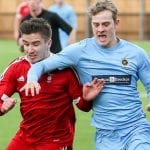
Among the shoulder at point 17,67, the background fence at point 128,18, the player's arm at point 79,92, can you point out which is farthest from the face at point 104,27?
the background fence at point 128,18

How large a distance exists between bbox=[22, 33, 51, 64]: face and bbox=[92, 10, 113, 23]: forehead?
479 mm

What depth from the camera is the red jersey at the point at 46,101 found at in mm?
6625

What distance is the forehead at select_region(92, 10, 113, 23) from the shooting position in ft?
21.5

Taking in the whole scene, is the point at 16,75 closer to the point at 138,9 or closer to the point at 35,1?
the point at 35,1

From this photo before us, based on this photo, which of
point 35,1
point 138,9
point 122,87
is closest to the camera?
point 122,87

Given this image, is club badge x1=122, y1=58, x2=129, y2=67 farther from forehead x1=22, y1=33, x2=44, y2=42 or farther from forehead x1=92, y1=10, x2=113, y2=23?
forehead x1=22, y1=33, x2=44, y2=42

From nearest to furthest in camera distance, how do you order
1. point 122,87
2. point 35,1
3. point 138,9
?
point 122,87 < point 35,1 < point 138,9

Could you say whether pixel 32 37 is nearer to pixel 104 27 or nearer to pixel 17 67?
pixel 17 67

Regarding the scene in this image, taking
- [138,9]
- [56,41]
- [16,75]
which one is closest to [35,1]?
[56,41]

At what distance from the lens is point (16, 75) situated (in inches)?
263

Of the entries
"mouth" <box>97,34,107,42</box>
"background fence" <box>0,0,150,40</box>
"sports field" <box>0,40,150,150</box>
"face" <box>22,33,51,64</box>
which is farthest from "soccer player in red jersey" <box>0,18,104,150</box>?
"background fence" <box>0,0,150,40</box>

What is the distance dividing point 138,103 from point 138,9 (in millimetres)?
26121

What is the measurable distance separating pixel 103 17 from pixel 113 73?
49 cm

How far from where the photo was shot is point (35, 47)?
6531 millimetres
